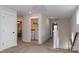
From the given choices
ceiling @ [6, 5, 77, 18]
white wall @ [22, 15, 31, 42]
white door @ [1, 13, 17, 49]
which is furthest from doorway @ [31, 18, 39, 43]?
white door @ [1, 13, 17, 49]

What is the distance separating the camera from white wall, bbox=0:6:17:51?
461 centimetres

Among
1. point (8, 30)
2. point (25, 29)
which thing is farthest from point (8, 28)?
point (25, 29)

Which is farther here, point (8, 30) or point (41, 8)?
point (8, 30)

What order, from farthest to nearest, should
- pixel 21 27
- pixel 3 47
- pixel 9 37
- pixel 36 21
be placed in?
1. pixel 36 21
2. pixel 21 27
3. pixel 9 37
4. pixel 3 47

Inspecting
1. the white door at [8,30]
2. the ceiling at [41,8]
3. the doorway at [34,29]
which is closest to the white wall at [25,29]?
the doorway at [34,29]

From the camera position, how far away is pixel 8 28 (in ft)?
16.7

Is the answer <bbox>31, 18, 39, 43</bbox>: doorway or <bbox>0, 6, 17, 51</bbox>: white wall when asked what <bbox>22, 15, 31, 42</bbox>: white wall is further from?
<bbox>0, 6, 17, 51</bbox>: white wall

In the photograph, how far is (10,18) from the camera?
485 centimetres

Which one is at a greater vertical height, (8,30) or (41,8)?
(41,8)

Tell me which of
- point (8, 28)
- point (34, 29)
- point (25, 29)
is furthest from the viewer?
point (34, 29)

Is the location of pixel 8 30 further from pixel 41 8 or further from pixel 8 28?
pixel 41 8
